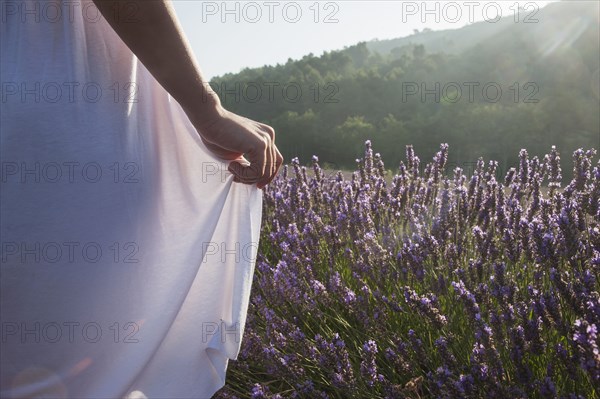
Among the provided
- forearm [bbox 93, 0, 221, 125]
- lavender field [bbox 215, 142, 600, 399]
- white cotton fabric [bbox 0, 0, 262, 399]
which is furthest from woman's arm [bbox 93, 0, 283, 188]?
lavender field [bbox 215, 142, 600, 399]

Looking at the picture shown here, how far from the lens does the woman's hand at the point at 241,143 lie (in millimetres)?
1403

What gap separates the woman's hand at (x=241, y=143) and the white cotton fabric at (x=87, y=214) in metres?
0.14

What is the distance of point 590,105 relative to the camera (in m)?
16.4

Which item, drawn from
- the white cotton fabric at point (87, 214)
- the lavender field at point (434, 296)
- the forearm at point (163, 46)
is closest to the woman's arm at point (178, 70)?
the forearm at point (163, 46)

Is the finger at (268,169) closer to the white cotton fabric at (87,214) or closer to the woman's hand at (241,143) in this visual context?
the woman's hand at (241,143)

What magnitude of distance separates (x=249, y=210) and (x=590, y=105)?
17.0 meters

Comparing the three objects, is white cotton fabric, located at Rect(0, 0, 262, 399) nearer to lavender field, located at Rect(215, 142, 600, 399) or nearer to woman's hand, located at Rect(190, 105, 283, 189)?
woman's hand, located at Rect(190, 105, 283, 189)

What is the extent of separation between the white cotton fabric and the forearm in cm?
18

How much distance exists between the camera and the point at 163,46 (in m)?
1.22

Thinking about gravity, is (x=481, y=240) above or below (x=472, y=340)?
above

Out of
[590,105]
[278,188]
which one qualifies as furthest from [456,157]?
[278,188]

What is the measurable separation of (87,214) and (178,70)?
1.25 ft

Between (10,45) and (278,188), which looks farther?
(278,188)

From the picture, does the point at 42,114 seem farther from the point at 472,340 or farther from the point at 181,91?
the point at 472,340
